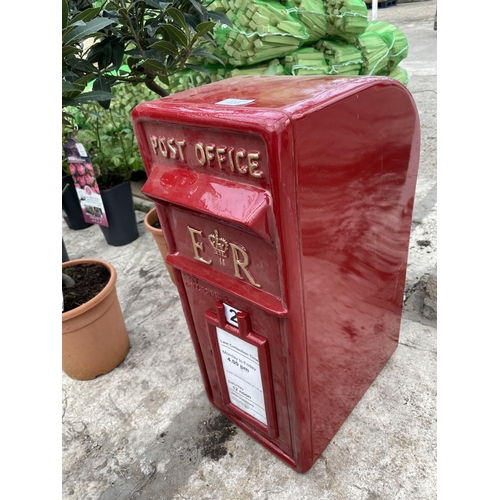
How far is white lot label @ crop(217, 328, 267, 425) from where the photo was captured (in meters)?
1.32

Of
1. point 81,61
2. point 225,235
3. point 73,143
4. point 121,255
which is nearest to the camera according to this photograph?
point 225,235

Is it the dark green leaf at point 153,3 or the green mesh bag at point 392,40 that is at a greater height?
the dark green leaf at point 153,3

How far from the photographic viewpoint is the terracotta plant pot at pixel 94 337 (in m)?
1.76

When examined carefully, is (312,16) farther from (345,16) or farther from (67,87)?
(67,87)

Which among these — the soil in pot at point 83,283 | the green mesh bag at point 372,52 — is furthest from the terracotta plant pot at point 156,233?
the green mesh bag at point 372,52

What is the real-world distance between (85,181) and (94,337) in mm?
1135

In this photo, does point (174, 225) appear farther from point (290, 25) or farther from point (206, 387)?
point (290, 25)

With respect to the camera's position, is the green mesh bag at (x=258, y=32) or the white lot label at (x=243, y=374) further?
the green mesh bag at (x=258, y=32)

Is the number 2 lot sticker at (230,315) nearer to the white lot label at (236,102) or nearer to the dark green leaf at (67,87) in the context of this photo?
the white lot label at (236,102)

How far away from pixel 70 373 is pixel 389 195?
1.63 m

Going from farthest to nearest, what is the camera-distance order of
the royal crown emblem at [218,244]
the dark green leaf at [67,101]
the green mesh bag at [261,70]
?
the green mesh bag at [261,70] → the dark green leaf at [67,101] → the royal crown emblem at [218,244]

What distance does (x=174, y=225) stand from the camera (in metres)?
1.26

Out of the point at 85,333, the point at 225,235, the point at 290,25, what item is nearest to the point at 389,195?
the point at 225,235

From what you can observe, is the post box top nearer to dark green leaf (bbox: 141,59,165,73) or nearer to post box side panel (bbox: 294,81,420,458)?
post box side panel (bbox: 294,81,420,458)
